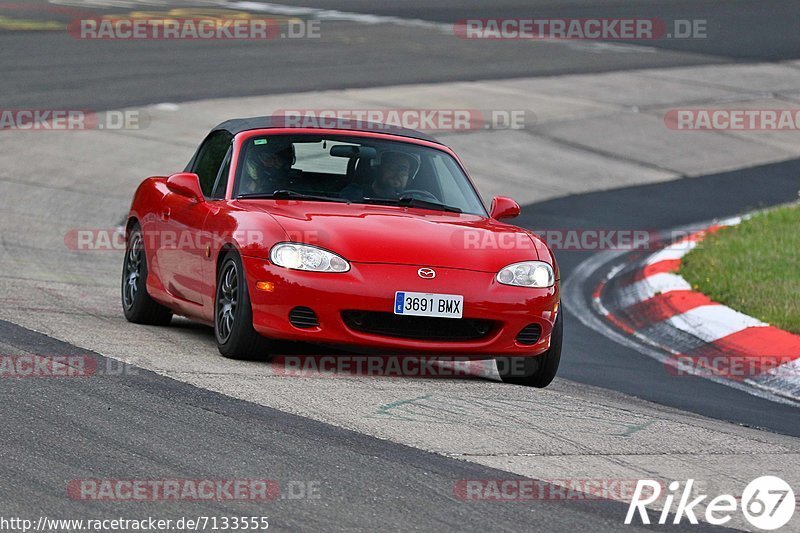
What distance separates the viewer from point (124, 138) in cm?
1844

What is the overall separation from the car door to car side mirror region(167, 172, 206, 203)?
0.07 m

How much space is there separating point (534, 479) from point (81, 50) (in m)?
20.6

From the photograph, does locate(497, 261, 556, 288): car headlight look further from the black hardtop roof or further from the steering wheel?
the black hardtop roof

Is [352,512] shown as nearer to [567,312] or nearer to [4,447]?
[4,447]

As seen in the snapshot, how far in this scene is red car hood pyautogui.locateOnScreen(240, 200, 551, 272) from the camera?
8.12 meters

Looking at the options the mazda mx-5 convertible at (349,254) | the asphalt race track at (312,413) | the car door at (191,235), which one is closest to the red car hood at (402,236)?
the mazda mx-5 convertible at (349,254)

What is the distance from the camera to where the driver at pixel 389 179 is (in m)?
9.04

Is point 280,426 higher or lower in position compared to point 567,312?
higher

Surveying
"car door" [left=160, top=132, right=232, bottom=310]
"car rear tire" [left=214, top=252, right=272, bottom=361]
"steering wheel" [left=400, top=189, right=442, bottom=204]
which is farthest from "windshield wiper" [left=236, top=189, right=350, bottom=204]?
"car rear tire" [left=214, top=252, right=272, bottom=361]

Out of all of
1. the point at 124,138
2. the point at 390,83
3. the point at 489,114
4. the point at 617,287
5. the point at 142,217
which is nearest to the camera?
the point at 142,217

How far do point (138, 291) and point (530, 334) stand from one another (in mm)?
2839

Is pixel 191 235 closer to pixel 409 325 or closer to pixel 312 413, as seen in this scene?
pixel 409 325

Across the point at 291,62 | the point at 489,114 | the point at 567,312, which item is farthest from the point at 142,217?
the point at 291,62

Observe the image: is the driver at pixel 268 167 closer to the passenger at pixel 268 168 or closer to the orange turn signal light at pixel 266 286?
the passenger at pixel 268 168
